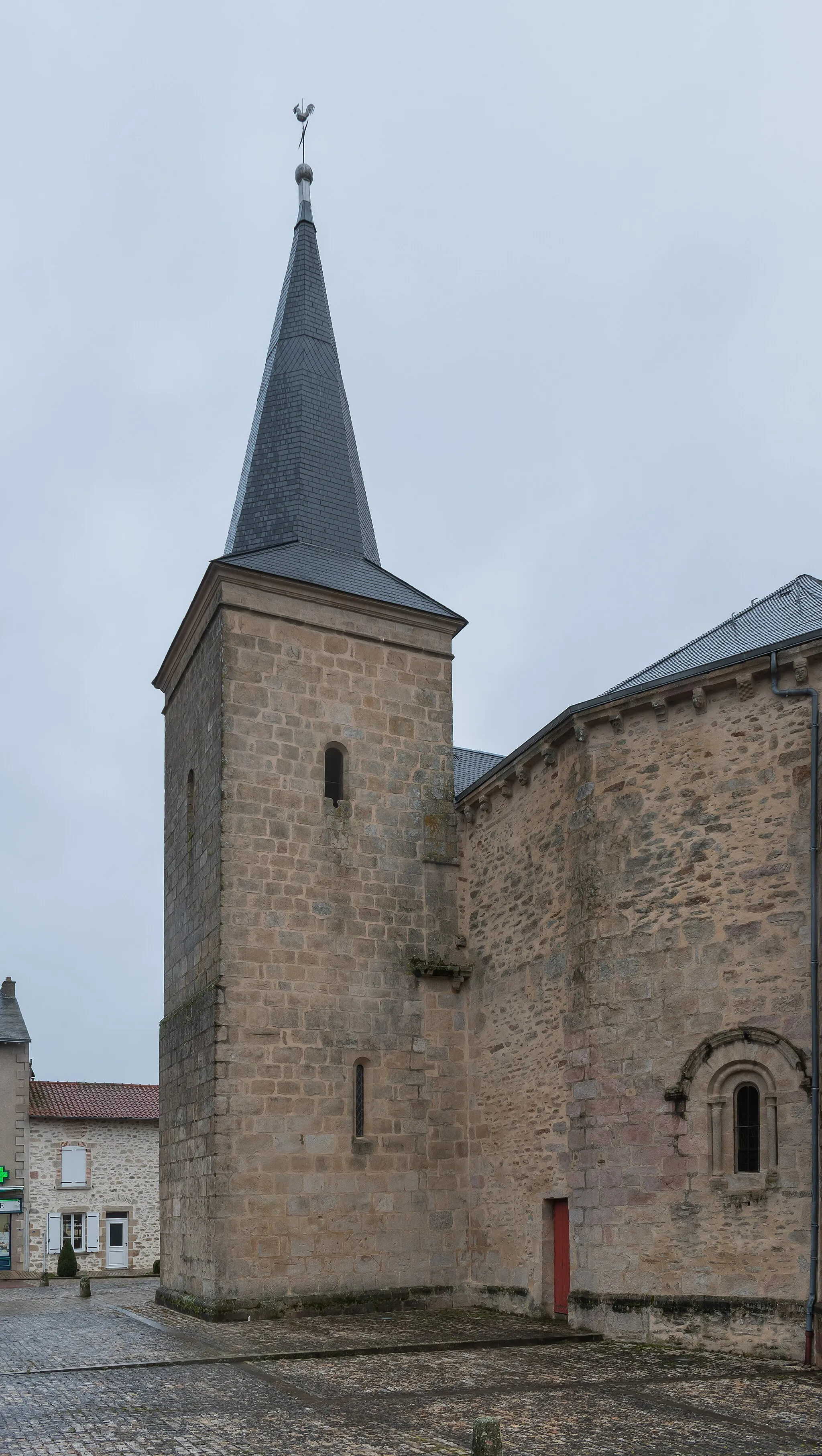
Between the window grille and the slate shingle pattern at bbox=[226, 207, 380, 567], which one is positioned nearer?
the slate shingle pattern at bbox=[226, 207, 380, 567]

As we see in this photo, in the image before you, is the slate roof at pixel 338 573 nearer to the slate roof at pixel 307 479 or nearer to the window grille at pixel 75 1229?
the slate roof at pixel 307 479

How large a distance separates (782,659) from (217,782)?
6144 mm

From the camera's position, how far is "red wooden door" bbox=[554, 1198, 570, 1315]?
39.9 ft

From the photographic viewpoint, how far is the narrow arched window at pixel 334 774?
1455 centimetres

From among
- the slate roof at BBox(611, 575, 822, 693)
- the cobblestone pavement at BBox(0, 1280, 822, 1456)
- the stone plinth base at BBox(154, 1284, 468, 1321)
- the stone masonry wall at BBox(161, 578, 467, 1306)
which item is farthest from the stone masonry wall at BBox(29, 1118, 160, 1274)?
the slate roof at BBox(611, 575, 822, 693)

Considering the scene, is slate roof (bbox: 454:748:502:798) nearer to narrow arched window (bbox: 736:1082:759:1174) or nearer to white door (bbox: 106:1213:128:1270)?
narrow arched window (bbox: 736:1082:759:1174)

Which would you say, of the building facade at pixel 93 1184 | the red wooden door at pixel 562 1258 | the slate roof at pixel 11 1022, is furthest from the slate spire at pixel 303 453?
the building facade at pixel 93 1184

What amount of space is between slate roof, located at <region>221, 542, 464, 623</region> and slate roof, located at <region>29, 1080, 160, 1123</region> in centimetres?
1524

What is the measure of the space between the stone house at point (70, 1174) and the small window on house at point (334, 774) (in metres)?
14.6

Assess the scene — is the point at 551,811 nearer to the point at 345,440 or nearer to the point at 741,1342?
the point at 741,1342

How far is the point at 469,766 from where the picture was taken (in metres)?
16.6

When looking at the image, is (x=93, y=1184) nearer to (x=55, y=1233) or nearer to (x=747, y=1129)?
(x=55, y=1233)

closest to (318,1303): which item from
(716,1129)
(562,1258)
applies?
(562,1258)

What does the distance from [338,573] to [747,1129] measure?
8.05m
